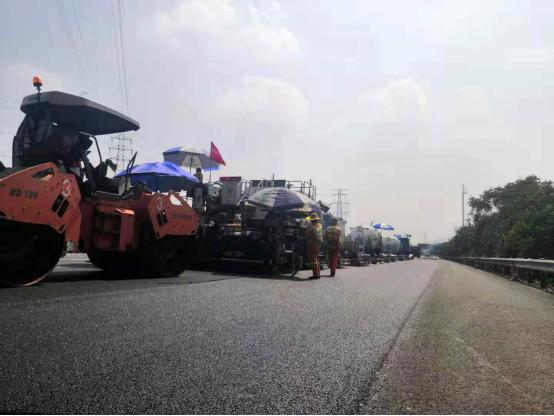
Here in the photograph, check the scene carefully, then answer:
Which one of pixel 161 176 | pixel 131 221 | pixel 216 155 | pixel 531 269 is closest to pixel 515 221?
pixel 531 269

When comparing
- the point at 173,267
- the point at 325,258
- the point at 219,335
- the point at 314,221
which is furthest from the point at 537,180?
the point at 219,335

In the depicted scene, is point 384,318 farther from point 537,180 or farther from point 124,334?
point 537,180

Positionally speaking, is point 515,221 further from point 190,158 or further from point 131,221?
point 131,221

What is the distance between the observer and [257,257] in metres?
11.5

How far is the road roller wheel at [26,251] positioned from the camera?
6.01 m

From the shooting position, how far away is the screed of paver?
2.64 meters

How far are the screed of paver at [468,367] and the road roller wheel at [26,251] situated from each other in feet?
16.3

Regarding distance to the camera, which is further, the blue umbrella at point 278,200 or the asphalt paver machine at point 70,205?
the blue umbrella at point 278,200

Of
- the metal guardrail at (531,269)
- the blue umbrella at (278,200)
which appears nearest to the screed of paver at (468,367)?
the metal guardrail at (531,269)

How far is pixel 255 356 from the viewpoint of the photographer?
341 cm

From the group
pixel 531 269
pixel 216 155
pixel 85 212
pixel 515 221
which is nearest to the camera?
pixel 85 212

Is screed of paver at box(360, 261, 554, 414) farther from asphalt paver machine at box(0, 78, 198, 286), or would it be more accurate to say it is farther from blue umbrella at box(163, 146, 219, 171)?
blue umbrella at box(163, 146, 219, 171)

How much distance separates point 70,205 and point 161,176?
810 cm

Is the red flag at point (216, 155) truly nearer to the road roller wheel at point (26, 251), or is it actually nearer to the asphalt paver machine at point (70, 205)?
the asphalt paver machine at point (70, 205)
